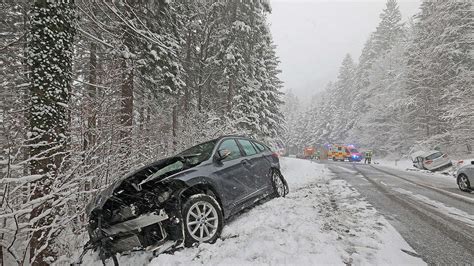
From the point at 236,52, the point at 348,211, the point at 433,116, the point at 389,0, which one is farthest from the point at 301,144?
the point at 348,211

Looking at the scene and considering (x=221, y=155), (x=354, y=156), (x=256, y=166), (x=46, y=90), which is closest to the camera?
(x=46, y=90)

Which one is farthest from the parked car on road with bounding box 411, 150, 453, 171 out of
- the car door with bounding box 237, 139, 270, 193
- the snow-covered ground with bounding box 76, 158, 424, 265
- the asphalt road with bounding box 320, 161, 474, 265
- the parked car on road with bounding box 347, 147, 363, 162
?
the car door with bounding box 237, 139, 270, 193

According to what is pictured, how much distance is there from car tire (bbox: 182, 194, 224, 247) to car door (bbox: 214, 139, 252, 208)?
48 centimetres

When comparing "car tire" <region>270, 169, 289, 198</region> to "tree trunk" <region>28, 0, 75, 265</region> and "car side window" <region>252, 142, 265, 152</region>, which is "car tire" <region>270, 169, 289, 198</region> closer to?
"car side window" <region>252, 142, 265, 152</region>

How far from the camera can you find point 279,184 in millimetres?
7379

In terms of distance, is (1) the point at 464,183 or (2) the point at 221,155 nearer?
(2) the point at 221,155

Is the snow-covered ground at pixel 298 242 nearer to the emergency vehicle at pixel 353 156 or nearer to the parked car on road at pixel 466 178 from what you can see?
the parked car on road at pixel 466 178

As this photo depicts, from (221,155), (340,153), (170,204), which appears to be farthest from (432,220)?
(340,153)

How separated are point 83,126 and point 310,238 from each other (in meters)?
5.49

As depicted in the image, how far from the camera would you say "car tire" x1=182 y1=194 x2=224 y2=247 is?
4.04 metres

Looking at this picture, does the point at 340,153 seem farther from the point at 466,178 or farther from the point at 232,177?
the point at 232,177

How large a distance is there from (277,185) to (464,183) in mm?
7335

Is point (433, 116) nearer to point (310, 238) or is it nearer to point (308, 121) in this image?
point (310, 238)

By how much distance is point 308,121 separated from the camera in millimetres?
74000
